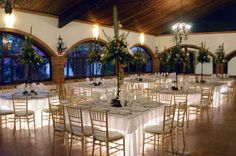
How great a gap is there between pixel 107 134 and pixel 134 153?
0.74 m

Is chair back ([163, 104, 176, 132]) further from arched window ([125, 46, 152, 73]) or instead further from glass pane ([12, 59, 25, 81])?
arched window ([125, 46, 152, 73])

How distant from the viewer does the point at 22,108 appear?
7.19 metres

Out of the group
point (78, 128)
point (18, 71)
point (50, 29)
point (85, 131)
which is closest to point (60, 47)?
point (50, 29)

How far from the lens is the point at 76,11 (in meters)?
10.9

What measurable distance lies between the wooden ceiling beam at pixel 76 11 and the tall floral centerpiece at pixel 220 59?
7750 mm

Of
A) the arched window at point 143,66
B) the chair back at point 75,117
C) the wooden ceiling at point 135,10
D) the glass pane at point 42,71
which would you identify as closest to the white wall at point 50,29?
the wooden ceiling at point 135,10

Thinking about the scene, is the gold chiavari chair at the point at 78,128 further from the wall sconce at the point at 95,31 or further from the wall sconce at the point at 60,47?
the wall sconce at the point at 95,31

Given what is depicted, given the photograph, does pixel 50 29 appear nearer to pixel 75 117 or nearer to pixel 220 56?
pixel 75 117

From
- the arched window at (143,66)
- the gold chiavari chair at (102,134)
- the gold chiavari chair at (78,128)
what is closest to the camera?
the gold chiavari chair at (102,134)

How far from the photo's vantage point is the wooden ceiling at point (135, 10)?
34.9 feet

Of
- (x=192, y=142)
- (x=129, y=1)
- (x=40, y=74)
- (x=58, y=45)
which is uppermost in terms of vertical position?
(x=129, y=1)

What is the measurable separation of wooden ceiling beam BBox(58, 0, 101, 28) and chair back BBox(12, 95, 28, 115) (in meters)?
4.64

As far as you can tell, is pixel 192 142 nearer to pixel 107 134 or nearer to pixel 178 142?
pixel 178 142

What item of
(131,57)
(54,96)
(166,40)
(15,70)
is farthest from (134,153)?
(166,40)
